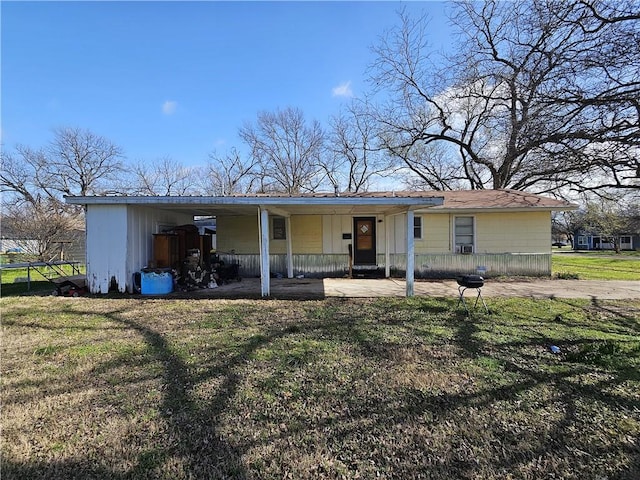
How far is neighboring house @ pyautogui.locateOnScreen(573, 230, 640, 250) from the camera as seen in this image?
43.6 metres

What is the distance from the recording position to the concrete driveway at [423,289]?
8117 mm

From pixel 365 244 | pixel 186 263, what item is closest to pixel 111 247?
pixel 186 263

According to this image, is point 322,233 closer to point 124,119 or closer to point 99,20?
point 99,20

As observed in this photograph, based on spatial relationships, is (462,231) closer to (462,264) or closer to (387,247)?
(462,264)

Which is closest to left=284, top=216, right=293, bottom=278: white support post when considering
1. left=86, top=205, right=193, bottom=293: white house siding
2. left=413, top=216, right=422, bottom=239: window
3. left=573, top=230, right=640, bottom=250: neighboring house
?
left=413, top=216, right=422, bottom=239: window

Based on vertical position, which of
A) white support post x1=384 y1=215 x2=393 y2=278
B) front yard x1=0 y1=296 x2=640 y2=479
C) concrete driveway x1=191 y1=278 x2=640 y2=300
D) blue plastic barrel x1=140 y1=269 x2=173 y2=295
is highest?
white support post x1=384 y1=215 x2=393 y2=278

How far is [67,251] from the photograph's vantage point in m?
16.2

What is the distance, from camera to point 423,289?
8.97 meters

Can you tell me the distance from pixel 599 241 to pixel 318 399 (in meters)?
59.0

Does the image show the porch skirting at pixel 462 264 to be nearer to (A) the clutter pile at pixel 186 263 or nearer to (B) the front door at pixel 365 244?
(B) the front door at pixel 365 244

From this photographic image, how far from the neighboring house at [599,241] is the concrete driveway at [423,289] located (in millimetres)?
41982

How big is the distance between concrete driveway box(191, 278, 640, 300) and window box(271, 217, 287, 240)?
73.7 inches

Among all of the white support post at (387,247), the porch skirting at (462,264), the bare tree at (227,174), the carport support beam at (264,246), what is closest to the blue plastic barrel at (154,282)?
the carport support beam at (264,246)

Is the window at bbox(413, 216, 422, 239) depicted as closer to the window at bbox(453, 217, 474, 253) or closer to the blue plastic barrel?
the window at bbox(453, 217, 474, 253)
